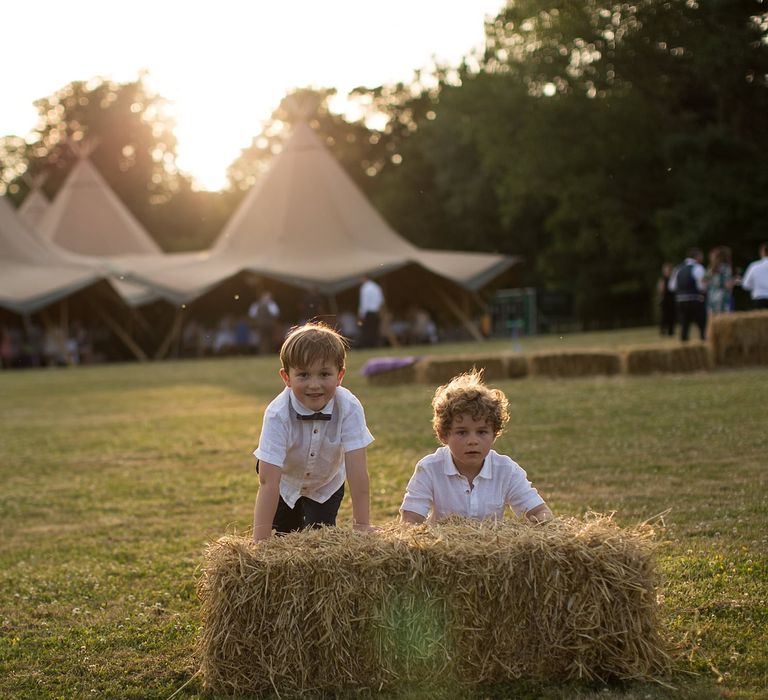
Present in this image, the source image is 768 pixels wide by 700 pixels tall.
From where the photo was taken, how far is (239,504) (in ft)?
24.1

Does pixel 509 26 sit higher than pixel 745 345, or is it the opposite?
pixel 509 26

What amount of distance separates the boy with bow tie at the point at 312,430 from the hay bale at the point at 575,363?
11.3 meters

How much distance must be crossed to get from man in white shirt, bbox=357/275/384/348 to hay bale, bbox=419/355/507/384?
7826 mm

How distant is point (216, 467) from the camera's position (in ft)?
30.0

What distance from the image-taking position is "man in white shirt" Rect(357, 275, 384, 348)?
2427 cm

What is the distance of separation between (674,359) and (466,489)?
36.2ft

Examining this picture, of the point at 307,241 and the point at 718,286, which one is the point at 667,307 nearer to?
the point at 718,286

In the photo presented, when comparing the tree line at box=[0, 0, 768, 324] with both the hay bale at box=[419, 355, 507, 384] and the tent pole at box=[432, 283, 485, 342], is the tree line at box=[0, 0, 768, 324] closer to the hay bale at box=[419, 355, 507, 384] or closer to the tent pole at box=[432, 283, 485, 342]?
the hay bale at box=[419, 355, 507, 384]

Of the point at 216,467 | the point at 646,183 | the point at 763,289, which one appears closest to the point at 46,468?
the point at 216,467

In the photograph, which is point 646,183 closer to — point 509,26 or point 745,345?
point 509,26

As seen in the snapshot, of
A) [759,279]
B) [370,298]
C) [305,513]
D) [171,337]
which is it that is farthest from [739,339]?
[171,337]

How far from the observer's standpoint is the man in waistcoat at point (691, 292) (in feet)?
60.5

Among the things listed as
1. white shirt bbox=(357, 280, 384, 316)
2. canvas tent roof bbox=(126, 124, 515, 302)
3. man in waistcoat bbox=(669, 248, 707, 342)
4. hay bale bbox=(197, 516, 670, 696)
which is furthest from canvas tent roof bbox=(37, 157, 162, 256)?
hay bale bbox=(197, 516, 670, 696)

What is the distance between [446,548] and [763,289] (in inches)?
605
